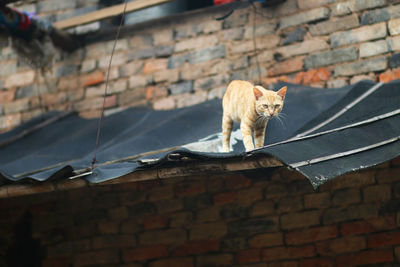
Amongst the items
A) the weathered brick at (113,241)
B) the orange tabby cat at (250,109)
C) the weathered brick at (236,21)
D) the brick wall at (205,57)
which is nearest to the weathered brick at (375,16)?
the brick wall at (205,57)

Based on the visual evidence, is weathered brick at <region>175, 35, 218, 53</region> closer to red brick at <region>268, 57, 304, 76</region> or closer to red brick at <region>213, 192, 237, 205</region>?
red brick at <region>268, 57, 304, 76</region>

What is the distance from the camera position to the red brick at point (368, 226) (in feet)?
13.6

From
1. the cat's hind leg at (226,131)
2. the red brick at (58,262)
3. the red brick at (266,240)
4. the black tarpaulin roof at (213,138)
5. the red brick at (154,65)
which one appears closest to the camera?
the black tarpaulin roof at (213,138)

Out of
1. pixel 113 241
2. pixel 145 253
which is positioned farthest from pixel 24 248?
pixel 145 253

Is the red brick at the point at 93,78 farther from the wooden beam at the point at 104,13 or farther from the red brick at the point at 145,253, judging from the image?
the red brick at the point at 145,253

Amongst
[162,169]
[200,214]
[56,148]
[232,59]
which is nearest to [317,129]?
[162,169]

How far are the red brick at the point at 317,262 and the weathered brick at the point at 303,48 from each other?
6.75 feet

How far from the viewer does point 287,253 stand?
4332 mm

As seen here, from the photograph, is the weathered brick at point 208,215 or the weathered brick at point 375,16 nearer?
the weathered brick at point 208,215

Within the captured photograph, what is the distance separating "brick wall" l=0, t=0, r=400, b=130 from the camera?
187 inches

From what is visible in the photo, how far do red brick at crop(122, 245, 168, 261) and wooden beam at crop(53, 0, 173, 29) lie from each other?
99.0 inches

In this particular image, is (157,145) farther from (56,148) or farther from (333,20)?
(333,20)

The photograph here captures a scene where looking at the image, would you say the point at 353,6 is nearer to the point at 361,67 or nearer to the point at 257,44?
the point at 361,67

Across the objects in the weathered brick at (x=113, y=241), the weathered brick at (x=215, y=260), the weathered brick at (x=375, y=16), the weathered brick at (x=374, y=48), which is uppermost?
the weathered brick at (x=375, y=16)
